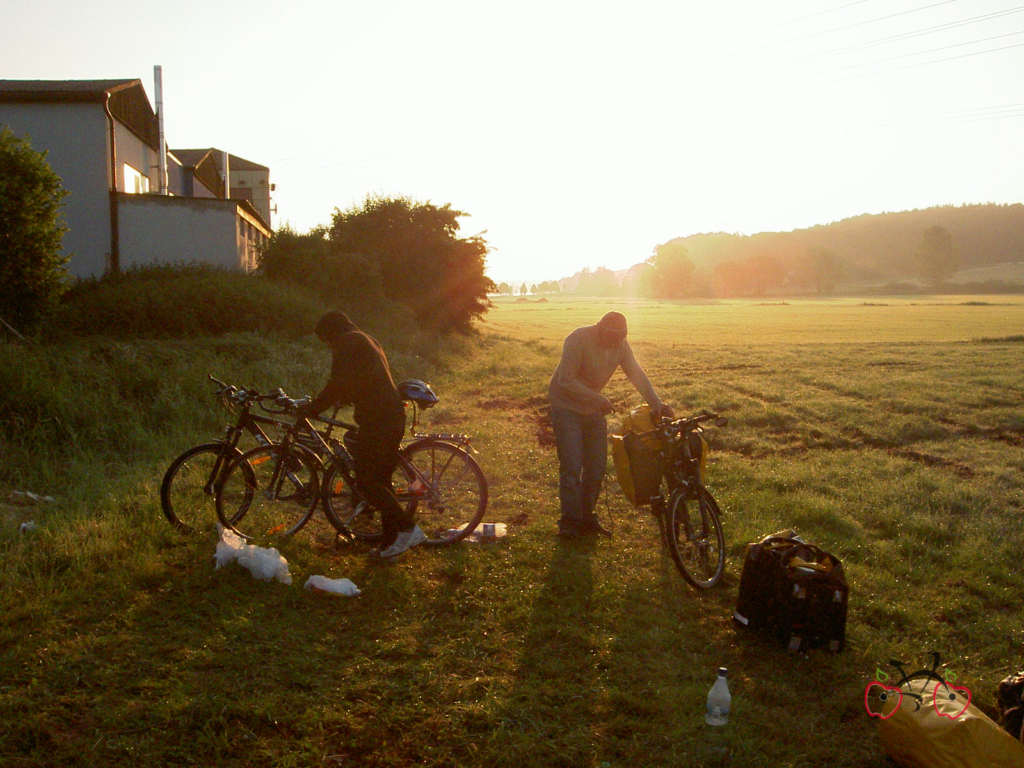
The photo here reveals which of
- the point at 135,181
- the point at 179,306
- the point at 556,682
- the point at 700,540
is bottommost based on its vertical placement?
the point at 556,682

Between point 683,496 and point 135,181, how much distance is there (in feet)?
80.3

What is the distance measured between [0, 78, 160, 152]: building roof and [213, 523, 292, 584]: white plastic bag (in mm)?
20048

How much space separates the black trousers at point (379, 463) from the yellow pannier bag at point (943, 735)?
372 centimetres

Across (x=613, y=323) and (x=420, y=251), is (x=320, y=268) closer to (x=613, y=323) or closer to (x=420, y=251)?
(x=420, y=251)

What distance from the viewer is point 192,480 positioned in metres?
6.74

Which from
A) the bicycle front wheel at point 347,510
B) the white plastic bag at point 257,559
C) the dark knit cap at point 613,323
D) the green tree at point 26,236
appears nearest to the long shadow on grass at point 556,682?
the bicycle front wheel at point 347,510

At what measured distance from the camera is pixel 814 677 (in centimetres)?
477

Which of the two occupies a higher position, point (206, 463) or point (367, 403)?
point (367, 403)

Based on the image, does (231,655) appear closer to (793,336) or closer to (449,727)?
(449,727)

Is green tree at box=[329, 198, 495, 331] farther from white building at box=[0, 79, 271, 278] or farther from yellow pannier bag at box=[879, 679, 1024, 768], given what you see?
yellow pannier bag at box=[879, 679, 1024, 768]

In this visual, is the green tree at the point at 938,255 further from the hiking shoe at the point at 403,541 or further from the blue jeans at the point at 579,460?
the hiking shoe at the point at 403,541

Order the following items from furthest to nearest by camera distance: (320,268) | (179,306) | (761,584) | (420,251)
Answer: (420,251) → (320,268) → (179,306) → (761,584)

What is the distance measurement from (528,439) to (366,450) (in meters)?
6.75

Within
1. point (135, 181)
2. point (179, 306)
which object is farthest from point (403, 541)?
point (135, 181)
